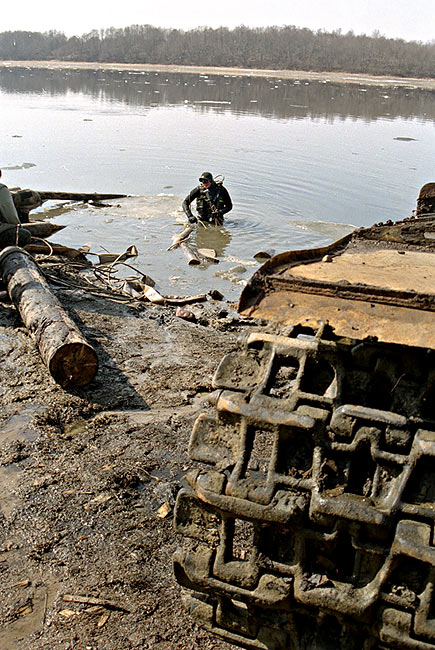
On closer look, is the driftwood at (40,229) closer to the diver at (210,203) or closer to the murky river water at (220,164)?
the murky river water at (220,164)

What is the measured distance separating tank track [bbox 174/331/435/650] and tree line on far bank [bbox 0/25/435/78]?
Answer: 245 ft

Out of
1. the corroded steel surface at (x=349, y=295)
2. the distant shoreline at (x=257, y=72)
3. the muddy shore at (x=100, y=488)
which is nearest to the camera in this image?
the corroded steel surface at (x=349, y=295)

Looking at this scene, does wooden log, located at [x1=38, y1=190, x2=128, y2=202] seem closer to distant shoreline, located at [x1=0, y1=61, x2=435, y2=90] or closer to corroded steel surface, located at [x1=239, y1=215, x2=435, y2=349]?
corroded steel surface, located at [x1=239, y1=215, x2=435, y2=349]

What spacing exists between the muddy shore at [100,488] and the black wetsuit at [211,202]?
701 centimetres

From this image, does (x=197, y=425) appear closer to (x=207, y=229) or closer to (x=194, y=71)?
(x=207, y=229)

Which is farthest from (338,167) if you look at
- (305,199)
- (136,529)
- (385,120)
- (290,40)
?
(290,40)

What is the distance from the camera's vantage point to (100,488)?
4.98 meters

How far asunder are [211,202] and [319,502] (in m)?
12.5

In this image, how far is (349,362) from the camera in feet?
10.7

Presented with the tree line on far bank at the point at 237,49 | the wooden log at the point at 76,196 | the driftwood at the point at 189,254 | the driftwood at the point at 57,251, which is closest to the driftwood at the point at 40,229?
the driftwood at the point at 57,251

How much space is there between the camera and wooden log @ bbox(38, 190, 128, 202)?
15229mm

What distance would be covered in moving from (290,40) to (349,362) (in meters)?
95.7

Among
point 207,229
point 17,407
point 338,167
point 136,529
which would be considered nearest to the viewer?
point 136,529

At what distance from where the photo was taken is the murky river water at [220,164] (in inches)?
537
